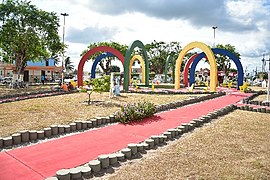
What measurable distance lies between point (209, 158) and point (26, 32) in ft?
81.5

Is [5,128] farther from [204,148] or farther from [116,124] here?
[204,148]

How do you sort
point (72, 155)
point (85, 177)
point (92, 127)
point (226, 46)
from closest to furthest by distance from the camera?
point (85, 177)
point (72, 155)
point (92, 127)
point (226, 46)

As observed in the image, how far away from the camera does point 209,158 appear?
5637 mm

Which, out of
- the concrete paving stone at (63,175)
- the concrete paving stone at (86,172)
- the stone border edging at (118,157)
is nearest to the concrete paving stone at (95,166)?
the stone border edging at (118,157)

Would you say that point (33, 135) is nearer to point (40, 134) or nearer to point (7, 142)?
point (40, 134)

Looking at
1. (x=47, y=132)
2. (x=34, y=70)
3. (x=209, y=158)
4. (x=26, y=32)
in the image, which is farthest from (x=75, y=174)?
(x=34, y=70)

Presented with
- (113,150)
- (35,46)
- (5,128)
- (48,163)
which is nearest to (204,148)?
(113,150)

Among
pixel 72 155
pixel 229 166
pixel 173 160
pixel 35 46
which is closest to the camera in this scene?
pixel 229 166

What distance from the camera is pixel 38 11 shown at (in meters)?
26.6

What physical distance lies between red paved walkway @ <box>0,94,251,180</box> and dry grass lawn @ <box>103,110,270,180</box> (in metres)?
1.15

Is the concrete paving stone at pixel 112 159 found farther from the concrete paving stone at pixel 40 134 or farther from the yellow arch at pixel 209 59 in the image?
the yellow arch at pixel 209 59

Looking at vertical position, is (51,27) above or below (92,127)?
above

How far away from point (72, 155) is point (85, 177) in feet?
4.44

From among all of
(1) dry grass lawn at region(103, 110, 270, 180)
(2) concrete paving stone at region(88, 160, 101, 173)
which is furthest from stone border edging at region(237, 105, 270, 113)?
(2) concrete paving stone at region(88, 160, 101, 173)
